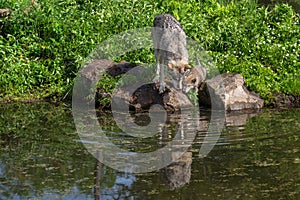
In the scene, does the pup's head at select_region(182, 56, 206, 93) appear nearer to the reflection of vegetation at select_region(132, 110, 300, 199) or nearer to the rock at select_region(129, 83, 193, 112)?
the rock at select_region(129, 83, 193, 112)

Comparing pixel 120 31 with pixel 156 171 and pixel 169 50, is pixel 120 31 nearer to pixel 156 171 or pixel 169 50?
pixel 169 50

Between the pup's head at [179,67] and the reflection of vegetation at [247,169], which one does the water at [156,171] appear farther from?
the pup's head at [179,67]

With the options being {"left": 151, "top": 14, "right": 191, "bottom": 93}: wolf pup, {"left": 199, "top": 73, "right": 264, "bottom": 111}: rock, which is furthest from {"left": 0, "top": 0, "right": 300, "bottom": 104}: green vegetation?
{"left": 151, "top": 14, "right": 191, "bottom": 93}: wolf pup

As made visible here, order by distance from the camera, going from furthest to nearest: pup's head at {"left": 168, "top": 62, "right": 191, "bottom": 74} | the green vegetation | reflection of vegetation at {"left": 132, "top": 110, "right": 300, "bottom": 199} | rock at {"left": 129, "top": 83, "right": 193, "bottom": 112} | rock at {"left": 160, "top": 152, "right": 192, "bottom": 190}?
the green vegetation
pup's head at {"left": 168, "top": 62, "right": 191, "bottom": 74}
rock at {"left": 129, "top": 83, "right": 193, "bottom": 112}
rock at {"left": 160, "top": 152, "right": 192, "bottom": 190}
reflection of vegetation at {"left": 132, "top": 110, "right": 300, "bottom": 199}

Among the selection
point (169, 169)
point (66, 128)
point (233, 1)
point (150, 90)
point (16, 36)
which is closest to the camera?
point (169, 169)

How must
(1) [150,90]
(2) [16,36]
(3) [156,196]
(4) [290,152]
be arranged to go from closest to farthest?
1. (3) [156,196]
2. (4) [290,152]
3. (1) [150,90]
4. (2) [16,36]

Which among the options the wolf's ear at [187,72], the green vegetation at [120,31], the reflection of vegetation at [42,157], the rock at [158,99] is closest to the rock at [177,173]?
the reflection of vegetation at [42,157]

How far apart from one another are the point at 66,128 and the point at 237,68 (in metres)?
3.36

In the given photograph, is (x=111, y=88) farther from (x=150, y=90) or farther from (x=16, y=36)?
(x=16, y=36)

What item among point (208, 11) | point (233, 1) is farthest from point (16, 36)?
point (233, 1)

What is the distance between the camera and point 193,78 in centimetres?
967

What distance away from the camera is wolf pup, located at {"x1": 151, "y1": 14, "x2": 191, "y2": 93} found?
372 inches

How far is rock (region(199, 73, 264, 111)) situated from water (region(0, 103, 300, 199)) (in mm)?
788

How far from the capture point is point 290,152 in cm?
709
